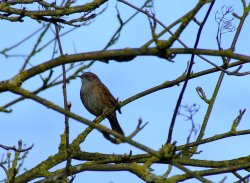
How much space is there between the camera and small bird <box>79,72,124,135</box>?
957 centimetres

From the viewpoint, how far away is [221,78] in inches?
237

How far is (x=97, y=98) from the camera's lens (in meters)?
9.84

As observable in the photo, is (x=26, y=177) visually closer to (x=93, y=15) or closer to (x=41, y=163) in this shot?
(x=41, y=163)

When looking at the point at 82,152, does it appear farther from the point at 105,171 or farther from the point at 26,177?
the point at 105,171

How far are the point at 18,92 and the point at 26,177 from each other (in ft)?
7.56

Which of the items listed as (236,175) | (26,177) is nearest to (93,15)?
(26,177)

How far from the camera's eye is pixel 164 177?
4.83 meters

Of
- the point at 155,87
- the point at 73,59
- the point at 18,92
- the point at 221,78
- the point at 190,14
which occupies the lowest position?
the point at 18,92

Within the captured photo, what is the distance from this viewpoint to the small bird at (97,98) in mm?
9570

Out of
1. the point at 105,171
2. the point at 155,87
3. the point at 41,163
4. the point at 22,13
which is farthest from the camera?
the point at 22,13

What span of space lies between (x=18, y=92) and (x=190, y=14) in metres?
1.07

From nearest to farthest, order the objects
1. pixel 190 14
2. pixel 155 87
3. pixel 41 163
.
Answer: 1. pixel 190 14
2. pixel 155 87
3. pixel 41 163

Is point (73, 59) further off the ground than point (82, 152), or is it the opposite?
point (82, 152)

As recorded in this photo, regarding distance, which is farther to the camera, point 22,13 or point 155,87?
point 22,13
